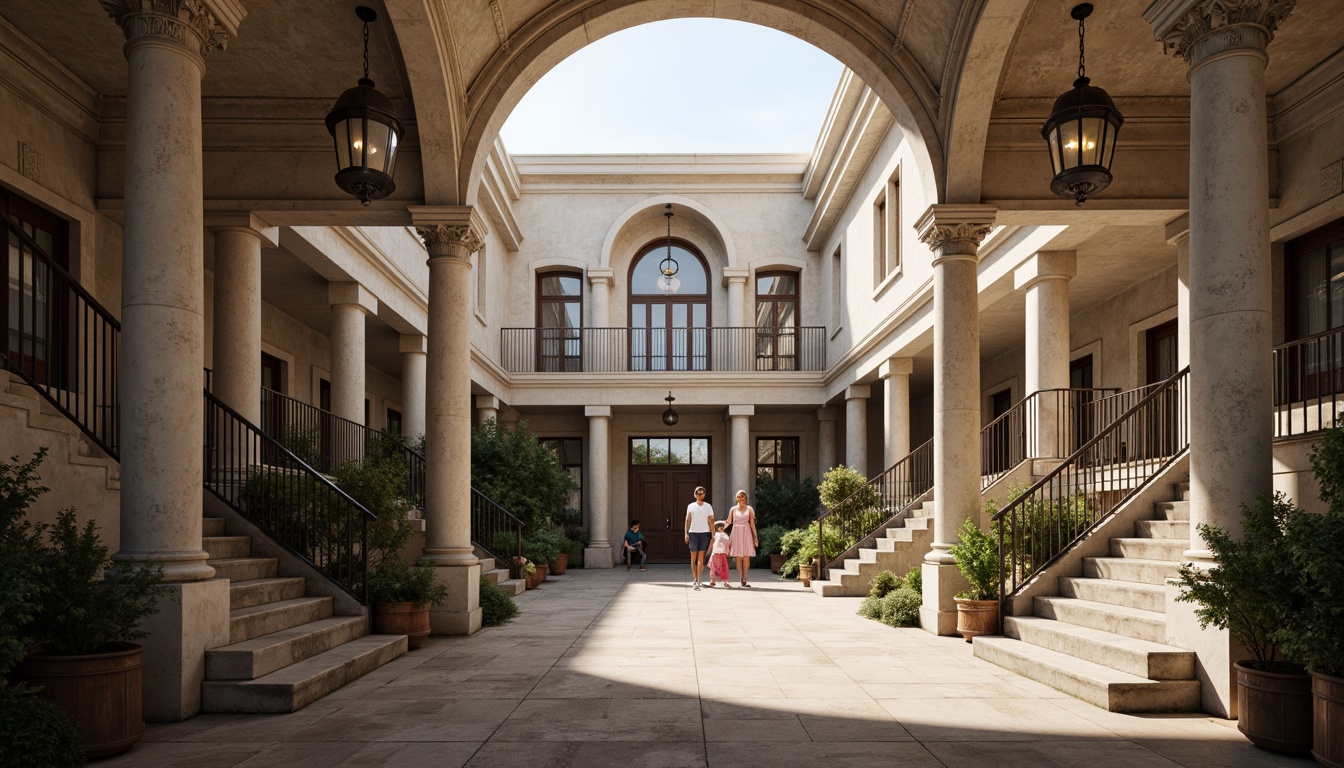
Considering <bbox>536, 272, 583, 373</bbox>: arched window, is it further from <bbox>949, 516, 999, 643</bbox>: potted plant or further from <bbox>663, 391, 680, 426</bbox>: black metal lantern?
<bbox>949, 516, 999, 643</bbox>: potted plant

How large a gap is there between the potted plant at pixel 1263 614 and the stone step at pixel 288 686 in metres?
5.17

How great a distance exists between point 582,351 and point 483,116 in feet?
47.5

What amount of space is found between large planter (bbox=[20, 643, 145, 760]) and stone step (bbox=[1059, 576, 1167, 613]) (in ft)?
20.7

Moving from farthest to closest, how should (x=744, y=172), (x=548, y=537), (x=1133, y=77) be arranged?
(x=744, y=172) → (x=548, y=537) → (x=1133, y=77)

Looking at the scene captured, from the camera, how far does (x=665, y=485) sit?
81.7 feet

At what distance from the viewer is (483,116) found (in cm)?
934

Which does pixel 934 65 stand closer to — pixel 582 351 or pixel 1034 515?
pixel 1034 515

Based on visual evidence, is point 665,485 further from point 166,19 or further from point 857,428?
point 166,19

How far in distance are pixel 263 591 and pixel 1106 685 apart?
5967 millimetres

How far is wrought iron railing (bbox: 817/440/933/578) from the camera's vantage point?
1587 cm

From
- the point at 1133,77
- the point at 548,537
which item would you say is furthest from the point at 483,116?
the point at 548,537

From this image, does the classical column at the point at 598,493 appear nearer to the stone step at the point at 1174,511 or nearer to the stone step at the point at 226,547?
the stone step at the point at 226,547

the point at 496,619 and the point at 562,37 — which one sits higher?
the point at 562,37

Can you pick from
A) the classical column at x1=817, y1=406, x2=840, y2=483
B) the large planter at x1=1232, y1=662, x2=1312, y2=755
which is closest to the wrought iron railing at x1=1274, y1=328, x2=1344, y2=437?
the large planter at x1=1232, y1=662, x2=1312, y2=755
